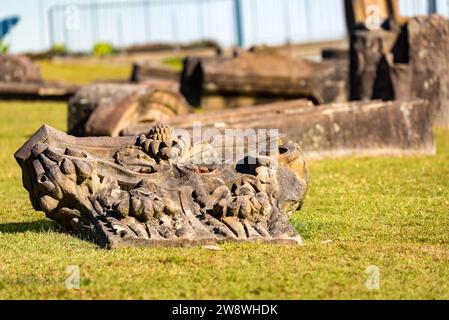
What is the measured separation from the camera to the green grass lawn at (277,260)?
8281 mm

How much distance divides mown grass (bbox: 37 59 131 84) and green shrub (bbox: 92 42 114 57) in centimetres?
542

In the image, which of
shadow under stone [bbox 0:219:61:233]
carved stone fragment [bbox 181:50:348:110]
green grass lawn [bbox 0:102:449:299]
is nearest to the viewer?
green grass lawn [bbox 0:102:449:299]

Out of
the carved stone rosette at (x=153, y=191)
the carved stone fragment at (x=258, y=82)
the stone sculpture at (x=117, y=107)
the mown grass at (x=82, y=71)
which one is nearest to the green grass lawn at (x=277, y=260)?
the carved stone rosette at (x=153, y=191)

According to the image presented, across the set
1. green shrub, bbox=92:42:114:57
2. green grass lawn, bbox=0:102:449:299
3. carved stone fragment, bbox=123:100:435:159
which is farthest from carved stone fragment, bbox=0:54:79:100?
green shrub, bbox=92:42:114:57

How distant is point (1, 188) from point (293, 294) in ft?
20.9

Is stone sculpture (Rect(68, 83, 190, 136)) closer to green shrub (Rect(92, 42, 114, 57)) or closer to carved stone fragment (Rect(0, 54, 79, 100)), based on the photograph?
carved stone fragment (Rect(0, 54, 79, 100))

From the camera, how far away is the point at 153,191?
9.88m

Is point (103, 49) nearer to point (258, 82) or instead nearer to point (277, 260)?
point (258, 82)

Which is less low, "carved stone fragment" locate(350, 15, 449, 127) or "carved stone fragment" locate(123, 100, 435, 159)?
"carved stone fragment" locate(350, 15, 449, 127)

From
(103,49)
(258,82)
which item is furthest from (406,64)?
(103,49)

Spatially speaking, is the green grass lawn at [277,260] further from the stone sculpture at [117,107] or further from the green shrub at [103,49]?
the green shrub at [103,49]

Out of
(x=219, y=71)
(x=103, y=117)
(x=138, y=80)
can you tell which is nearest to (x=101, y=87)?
(x=103, y=117)

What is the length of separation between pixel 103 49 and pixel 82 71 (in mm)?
10737

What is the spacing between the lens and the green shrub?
4506 centimetres
